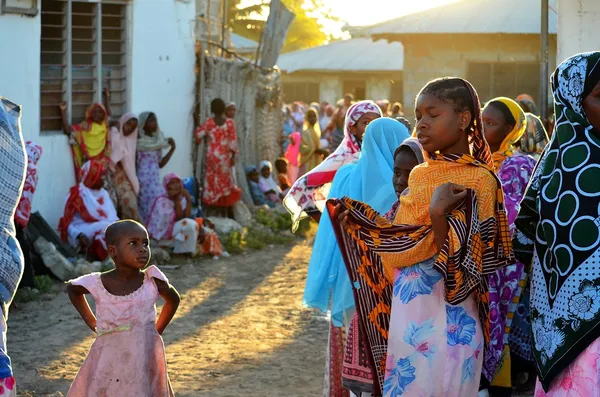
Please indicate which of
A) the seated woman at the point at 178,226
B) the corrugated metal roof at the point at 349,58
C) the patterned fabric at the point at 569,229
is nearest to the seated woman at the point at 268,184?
the seated woman at the point at 178,226

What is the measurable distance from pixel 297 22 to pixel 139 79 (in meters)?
42.7

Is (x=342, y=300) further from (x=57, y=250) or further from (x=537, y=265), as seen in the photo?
(x=57, y=250)

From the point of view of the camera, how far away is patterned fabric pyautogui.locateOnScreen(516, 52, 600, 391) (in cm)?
356

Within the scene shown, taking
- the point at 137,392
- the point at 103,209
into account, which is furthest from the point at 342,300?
the point at 103,209

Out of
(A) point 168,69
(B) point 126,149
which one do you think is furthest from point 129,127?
(A) point 168,69

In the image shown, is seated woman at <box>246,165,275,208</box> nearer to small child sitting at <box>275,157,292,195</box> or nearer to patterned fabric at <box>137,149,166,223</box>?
small child sitting at <box>275,157,292,195</box>

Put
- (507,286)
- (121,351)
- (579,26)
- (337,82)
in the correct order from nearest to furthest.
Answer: (121,351) → (507,286) → (579,26) → (337,82)

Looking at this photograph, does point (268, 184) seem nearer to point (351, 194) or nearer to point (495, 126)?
point (495, 126)

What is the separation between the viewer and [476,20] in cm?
1883

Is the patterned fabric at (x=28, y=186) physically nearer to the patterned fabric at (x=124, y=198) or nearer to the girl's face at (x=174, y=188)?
the patterned fabric at (x=124, y=198)

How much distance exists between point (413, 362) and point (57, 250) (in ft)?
22.8

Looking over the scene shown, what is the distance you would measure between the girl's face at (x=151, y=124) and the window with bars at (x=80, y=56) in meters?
0.37

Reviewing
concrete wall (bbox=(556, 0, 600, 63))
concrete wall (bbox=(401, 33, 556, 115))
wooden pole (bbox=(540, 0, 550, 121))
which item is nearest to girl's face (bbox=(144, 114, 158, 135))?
wooden pole (bbox=(540, 0, 550, 121))

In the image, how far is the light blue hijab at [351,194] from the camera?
525 cm
